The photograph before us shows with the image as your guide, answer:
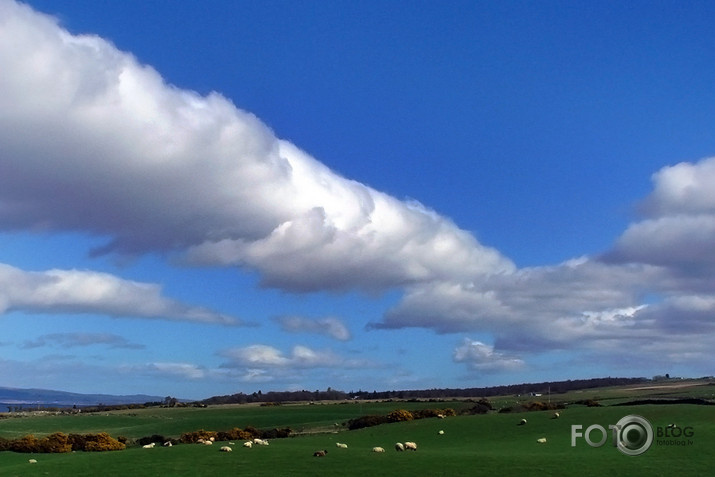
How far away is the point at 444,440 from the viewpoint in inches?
2228

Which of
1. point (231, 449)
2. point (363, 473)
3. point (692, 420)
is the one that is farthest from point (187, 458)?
point (692, 420)

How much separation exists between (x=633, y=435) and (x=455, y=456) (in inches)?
572

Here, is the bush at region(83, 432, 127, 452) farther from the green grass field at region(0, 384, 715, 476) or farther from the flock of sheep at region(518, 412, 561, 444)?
the flock of sheep at region(518, 412, 561, 444)

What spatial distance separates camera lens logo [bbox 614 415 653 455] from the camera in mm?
42781

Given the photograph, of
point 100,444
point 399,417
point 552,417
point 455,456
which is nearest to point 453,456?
point 455,456

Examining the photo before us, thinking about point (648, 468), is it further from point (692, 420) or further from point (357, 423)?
point (357, 423)

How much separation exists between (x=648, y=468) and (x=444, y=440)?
23.9m

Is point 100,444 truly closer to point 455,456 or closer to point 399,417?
point 399,417

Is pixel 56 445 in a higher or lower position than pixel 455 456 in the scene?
higher

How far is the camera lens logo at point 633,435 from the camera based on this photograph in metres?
42.8

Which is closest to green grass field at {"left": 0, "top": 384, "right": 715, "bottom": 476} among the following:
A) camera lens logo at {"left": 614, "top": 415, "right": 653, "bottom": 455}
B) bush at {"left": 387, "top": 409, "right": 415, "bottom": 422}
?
camera lens logo at {"left": 614, "top": 415, "right": 653, "bottom": 455}

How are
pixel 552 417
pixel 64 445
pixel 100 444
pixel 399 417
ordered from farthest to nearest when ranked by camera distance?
pixel 399 417 < pixel 552 417 < pixel 64 445 < pixel 100 444

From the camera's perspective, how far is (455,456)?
1614 inches

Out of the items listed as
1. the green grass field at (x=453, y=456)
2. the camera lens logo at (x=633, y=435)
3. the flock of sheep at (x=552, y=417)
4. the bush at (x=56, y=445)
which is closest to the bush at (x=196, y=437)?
the bush at (x=56, y=445)
